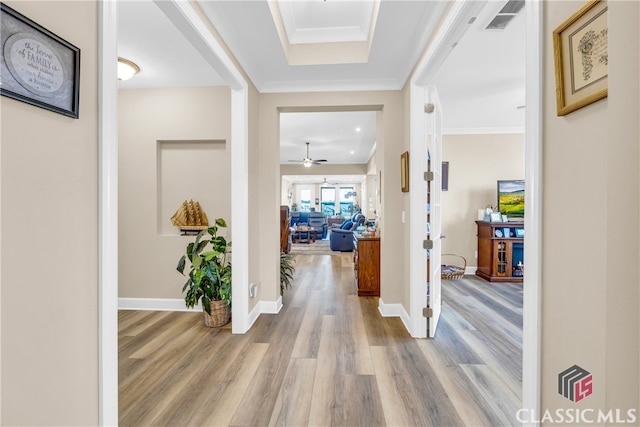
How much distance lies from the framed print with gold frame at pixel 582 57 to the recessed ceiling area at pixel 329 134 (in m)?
3.74

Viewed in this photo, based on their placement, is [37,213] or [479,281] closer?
[37,213]

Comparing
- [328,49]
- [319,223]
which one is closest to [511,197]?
[328,49]

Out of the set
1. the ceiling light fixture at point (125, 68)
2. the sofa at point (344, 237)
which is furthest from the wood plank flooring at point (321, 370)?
the sofa at point (344, 237)

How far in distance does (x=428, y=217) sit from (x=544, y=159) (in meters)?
1.65

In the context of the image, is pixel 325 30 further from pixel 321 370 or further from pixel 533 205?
pixel 321 370

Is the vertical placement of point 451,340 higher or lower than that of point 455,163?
lower

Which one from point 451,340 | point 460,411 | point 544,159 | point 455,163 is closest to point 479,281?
point 455,163

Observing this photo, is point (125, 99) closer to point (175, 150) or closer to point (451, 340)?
point (175, 150)

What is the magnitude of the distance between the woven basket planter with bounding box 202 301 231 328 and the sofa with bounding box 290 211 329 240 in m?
8.17

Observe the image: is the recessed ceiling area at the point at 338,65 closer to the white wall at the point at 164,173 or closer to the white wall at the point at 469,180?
the white wall at the point at 164,173

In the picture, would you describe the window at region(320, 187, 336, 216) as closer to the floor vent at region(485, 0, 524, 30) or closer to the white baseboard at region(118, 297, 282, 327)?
the white baseboard at region(118, 297, 282, 327)

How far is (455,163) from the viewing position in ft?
16.4

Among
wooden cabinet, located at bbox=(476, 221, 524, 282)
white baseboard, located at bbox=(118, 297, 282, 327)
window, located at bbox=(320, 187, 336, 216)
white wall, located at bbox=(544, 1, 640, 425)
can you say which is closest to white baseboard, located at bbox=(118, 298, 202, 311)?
white baseboard, located at bbox=(118, 297, 282, 327)

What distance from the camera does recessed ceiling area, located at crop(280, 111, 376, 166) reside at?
16.0 ft
